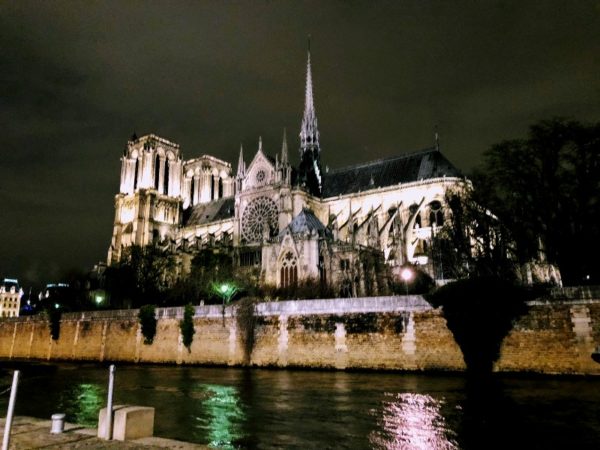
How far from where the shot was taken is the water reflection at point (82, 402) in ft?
35.7

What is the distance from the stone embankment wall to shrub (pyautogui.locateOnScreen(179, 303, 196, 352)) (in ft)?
1.11

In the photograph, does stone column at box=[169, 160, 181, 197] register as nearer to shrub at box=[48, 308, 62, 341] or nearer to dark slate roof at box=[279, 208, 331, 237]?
shrub at box=[48, 308, 62, 341]

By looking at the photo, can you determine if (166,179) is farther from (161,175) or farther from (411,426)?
(411,426)

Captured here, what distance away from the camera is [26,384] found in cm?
1908

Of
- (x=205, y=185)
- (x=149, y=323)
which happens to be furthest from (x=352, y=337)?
(x=205, y=185)

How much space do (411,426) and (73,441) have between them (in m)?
6.26

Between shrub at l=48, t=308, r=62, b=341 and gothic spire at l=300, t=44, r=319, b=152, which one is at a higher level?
gothic spire at l=300, t=44, r=319, b=152

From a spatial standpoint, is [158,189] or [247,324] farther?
[158,189]

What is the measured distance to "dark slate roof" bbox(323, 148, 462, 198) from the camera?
1754 inches

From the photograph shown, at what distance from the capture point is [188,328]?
2547 cm

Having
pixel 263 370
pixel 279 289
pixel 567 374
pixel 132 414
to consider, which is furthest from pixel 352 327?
pixel 132 414

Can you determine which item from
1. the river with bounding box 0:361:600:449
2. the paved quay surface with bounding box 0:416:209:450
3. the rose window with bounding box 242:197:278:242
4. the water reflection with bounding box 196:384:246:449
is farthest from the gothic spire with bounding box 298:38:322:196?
the paved quay surface with bounding box 0:416:209:450

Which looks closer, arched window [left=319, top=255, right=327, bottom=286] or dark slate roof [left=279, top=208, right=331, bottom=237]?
arched window [left=319, top=255, right=327, bottom=286]

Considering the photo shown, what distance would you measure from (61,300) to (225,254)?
22.6 metres
